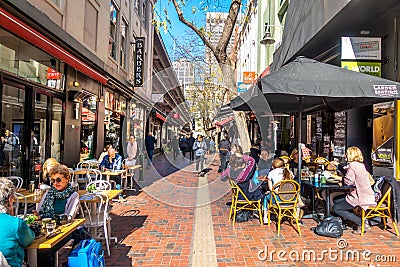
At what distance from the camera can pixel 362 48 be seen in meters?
7.62

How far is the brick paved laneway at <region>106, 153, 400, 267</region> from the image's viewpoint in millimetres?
4383

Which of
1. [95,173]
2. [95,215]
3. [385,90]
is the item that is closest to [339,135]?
[385,90]

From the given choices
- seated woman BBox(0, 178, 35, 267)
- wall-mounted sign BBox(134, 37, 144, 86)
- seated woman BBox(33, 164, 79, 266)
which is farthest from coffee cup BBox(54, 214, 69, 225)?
wall-mounted sign BBox(134, 37, 144, 86)

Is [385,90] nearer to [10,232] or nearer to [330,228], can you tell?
[330,228]

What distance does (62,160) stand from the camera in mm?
9320

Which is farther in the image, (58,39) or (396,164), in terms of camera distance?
(58,39)

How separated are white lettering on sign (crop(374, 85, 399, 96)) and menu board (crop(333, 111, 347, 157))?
389 centimetres

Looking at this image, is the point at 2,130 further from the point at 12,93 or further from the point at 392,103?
the point at 392,103

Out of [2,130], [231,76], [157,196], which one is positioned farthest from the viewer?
[231,76]

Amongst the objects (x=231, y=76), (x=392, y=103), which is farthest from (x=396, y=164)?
(x=231, y=76)

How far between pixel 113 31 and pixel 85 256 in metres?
12.6

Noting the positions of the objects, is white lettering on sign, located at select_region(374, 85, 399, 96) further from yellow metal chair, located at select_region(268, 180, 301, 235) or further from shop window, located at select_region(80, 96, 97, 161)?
shop window, located at select_region(80, 96, 97, 161)

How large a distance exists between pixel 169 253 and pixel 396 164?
17.1 feet

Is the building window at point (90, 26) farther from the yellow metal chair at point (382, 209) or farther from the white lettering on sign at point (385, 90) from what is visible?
the yellow metal chair at point (382, 209)
